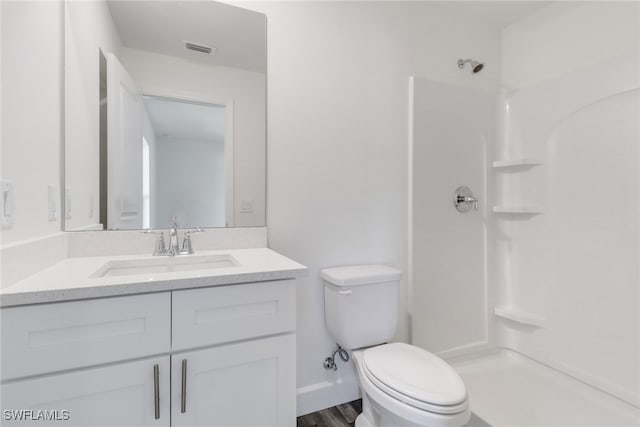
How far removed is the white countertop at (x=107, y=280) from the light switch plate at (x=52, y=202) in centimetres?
17

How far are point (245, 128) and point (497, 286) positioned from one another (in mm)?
1926

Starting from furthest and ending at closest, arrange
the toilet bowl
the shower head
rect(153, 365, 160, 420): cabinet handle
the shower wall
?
the shower head, the shower wall, the toilet bowl, rect(153, 365, 160, 420): cabinet handle

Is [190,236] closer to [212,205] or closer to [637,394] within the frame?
[212,205]

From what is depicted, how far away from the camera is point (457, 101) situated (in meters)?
1.95

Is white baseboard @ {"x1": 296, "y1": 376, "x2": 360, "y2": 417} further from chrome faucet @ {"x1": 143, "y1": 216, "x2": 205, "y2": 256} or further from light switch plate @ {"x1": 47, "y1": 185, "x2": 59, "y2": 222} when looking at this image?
light switch plate @ {"x1": 47, "y1": 185, "x2": 59, "y2": 222}

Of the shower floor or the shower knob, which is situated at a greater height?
the shower knob

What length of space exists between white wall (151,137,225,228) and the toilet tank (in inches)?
25.3

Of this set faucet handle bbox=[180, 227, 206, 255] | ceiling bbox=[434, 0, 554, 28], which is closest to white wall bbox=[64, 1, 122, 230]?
faucet handle bbox=[180, 227, 206, 255]

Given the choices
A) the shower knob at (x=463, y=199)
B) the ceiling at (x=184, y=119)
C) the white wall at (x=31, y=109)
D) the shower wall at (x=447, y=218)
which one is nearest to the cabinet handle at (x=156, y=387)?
the white wall at (x=31, y=109)

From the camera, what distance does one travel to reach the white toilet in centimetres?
107

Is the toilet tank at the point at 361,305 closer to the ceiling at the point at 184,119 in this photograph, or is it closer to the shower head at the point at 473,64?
the ceiling at the point at 184,119

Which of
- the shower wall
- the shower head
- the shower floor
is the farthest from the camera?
the shower head

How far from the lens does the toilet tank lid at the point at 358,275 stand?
1.48 metres

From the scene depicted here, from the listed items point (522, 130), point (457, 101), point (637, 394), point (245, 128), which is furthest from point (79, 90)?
point (637, 394)
